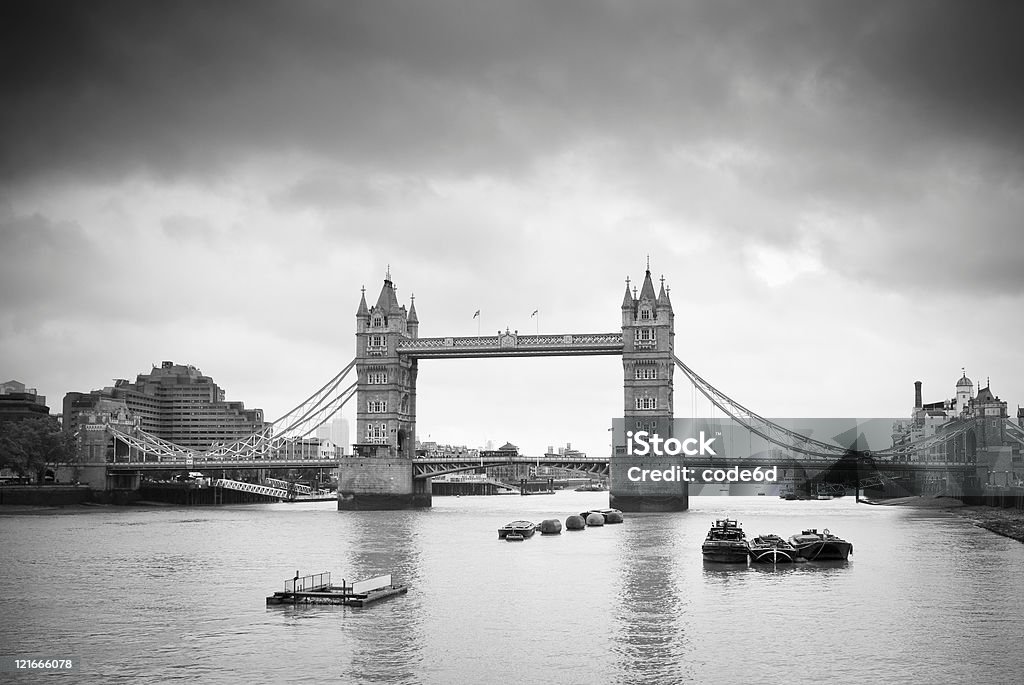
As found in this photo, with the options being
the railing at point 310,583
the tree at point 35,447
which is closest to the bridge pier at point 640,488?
the tree at point 35,447

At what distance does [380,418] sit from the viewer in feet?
404

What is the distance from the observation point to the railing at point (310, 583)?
4259 cm

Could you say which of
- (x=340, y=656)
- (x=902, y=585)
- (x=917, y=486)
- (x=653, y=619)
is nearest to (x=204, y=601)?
(x=340, y=656)

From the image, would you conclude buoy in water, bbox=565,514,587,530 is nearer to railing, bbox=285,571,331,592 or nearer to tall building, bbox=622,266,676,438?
tall building, bbox=622,266,676,438

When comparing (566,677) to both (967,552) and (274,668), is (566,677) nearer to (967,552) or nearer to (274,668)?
(274,668)

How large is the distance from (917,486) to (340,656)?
448ft

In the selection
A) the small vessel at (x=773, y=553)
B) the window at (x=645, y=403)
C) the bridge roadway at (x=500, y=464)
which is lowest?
the small vessel at (x=773, y=553)

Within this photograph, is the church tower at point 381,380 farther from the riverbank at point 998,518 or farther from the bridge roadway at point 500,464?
the riverbank at point 998,518

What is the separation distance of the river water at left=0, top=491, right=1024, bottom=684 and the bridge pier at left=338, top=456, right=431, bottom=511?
1893 inches

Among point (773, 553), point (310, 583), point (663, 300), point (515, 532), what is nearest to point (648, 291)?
point (663, 300)

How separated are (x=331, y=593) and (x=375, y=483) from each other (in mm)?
80749

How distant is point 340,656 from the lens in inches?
1266

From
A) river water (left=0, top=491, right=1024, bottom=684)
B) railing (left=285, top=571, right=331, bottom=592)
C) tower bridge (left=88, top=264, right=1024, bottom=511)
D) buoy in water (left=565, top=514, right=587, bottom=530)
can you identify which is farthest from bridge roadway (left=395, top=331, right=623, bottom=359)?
railing (left=285, top=571, right=331, bottom=592)

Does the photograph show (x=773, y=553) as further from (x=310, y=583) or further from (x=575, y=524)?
(x=575, y=524)
